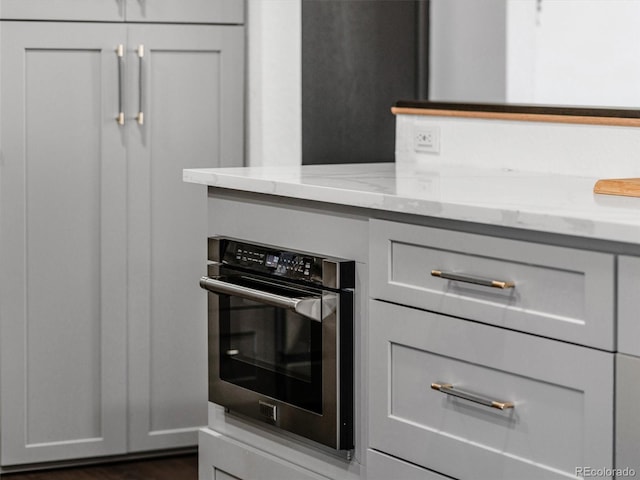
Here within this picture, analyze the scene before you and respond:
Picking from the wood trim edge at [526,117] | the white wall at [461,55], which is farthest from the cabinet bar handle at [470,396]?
the white wall at [461,55]

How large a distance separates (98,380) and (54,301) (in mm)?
278

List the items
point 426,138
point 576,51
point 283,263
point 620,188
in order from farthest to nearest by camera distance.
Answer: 1. point 576,51
2. point 426,138
3. point 283,263
4. point 620,188

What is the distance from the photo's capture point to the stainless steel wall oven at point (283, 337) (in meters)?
2.16

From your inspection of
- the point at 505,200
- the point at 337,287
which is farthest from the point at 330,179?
the point at 505,200

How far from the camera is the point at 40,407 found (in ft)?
10.7

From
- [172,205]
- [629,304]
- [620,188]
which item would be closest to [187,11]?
[172,205]

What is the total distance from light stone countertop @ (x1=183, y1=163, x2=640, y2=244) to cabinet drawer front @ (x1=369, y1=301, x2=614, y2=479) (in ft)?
0.62

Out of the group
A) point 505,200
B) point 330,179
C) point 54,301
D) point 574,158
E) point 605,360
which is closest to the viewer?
point 605,360

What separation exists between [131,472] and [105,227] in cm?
74

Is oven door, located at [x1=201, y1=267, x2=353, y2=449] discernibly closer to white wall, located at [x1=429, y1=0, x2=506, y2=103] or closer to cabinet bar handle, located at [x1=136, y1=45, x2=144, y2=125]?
cabinet bar handle, located at [x1=136, y1=45, x2=144, y2=125]

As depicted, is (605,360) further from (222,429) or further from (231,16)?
(231,16)

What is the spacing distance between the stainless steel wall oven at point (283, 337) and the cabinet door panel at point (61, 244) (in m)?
0.83

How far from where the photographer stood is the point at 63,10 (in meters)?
3.13

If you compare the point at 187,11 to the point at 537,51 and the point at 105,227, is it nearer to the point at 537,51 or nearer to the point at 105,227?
the point at 105,227
